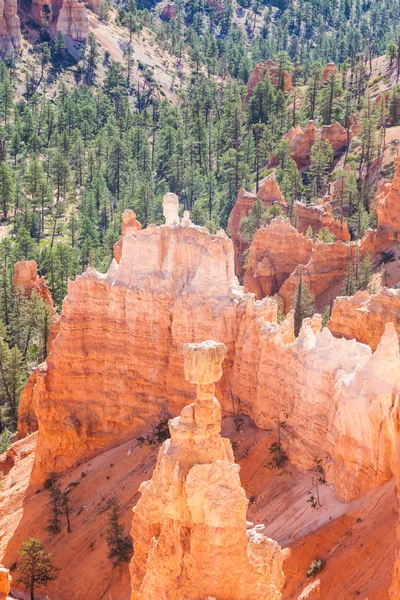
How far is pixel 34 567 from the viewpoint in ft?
110

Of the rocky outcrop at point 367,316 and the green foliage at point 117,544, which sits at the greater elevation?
the rocky outcrop at point 367,316

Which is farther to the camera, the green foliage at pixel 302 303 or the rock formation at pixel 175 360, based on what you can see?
the green foliage at pixel 302 303

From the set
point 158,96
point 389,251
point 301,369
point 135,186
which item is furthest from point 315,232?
point 158,96

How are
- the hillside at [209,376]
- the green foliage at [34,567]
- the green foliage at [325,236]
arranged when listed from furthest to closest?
the green foliage at [325,236], the green foliage at [34,567], the hillside at [209,376]

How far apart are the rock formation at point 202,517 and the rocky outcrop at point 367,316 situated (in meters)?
23.1

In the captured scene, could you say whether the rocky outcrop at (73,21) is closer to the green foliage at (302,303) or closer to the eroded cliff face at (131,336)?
the green foliage at (302,303)

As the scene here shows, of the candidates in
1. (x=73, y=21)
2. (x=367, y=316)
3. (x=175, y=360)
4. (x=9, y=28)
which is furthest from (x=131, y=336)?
(x=73, y=21)

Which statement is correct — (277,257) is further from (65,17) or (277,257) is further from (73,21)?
(65,17)

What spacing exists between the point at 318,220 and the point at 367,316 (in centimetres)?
3044

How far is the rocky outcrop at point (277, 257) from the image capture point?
64375mm

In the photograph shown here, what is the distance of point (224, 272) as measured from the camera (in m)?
37.3

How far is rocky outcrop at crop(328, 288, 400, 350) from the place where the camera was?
42875mm

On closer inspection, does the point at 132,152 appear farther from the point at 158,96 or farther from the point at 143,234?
the point at 143,234

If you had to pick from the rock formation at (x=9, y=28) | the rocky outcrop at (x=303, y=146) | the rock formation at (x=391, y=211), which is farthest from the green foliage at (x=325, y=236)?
the rock formation at (x=9, y=28)
